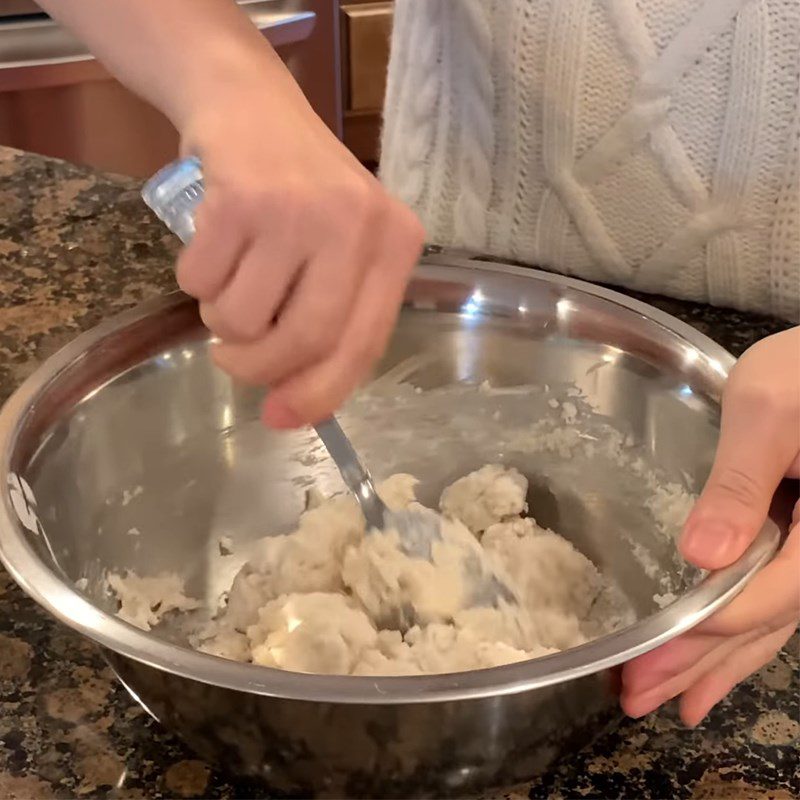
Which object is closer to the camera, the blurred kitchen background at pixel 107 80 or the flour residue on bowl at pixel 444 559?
the flour residue on bowl at pixel 444 559

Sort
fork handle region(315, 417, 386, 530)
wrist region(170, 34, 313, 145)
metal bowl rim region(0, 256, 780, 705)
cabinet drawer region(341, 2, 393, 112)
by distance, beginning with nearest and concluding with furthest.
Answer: metal bowl rim region(0, 256, 780, 705) → wrist region(170, 34, 313, 145) → fork handle region(315, 417, 386, 530) → cabinet drawer region(341, 2, 393, 112)

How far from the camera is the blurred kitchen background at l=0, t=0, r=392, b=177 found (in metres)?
1.71

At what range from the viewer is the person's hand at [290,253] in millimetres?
481

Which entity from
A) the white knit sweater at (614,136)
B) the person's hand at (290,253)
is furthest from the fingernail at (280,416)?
the white knit sweater at (614,136)

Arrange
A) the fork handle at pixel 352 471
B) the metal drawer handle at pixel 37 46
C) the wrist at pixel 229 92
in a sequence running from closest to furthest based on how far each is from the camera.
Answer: the wrist at pixel 229 92, the fork handle at pixel 352 471, the metal drawer handle at pixel 37 46

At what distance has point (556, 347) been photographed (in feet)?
2.46

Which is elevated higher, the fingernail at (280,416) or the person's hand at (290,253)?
the person's hand at (290,253)

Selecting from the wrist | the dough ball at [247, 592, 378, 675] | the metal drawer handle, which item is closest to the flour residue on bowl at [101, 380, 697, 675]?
the dough ball at [247, 592, 378, 675]

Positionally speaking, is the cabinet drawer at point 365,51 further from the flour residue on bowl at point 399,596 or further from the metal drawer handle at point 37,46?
the flour residue on bowl at point 399,596

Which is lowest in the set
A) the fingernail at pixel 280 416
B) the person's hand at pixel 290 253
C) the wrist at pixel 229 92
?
the fingernail at pixel 280 416

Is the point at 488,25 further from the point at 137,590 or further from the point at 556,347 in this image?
the point at 137,590

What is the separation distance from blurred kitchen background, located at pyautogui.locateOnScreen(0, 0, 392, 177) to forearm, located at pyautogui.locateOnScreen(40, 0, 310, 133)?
113cm

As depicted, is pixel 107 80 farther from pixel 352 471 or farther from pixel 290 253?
pixel 290 253

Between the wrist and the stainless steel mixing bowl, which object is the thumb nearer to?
the stainless steel mixing bowl
